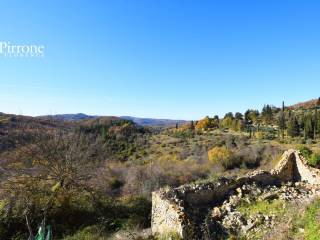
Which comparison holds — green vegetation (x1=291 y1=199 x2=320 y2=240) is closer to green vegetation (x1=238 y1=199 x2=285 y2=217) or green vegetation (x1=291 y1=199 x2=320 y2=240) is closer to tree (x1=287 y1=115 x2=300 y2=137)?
green vegetation (x1=238 y1=199 x2=285 y2=217)

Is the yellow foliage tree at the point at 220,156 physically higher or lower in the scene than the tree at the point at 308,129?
lower

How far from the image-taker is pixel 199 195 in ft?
38.2

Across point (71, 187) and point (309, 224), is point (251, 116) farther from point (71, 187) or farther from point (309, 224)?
point (309, 224)

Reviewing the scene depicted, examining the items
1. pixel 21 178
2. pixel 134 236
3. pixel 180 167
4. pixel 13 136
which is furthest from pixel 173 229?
pixel 180 167

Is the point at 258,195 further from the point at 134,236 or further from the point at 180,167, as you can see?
the point at 180,167

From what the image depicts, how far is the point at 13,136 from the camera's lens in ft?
65.0

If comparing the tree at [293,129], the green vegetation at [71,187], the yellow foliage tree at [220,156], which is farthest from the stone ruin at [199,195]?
the tree at [293,129]

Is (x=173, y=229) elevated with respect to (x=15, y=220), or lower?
elevated

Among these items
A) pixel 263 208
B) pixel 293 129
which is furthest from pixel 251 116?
pixel 263 208

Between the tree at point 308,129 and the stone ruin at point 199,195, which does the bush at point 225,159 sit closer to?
the stone ruin at point 199,195

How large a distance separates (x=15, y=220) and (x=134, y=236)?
5.55 metres

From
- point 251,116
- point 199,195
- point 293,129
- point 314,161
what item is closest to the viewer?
point 199,195

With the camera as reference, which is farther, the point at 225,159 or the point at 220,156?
the point at 220,156

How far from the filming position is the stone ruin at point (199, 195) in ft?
31.4
